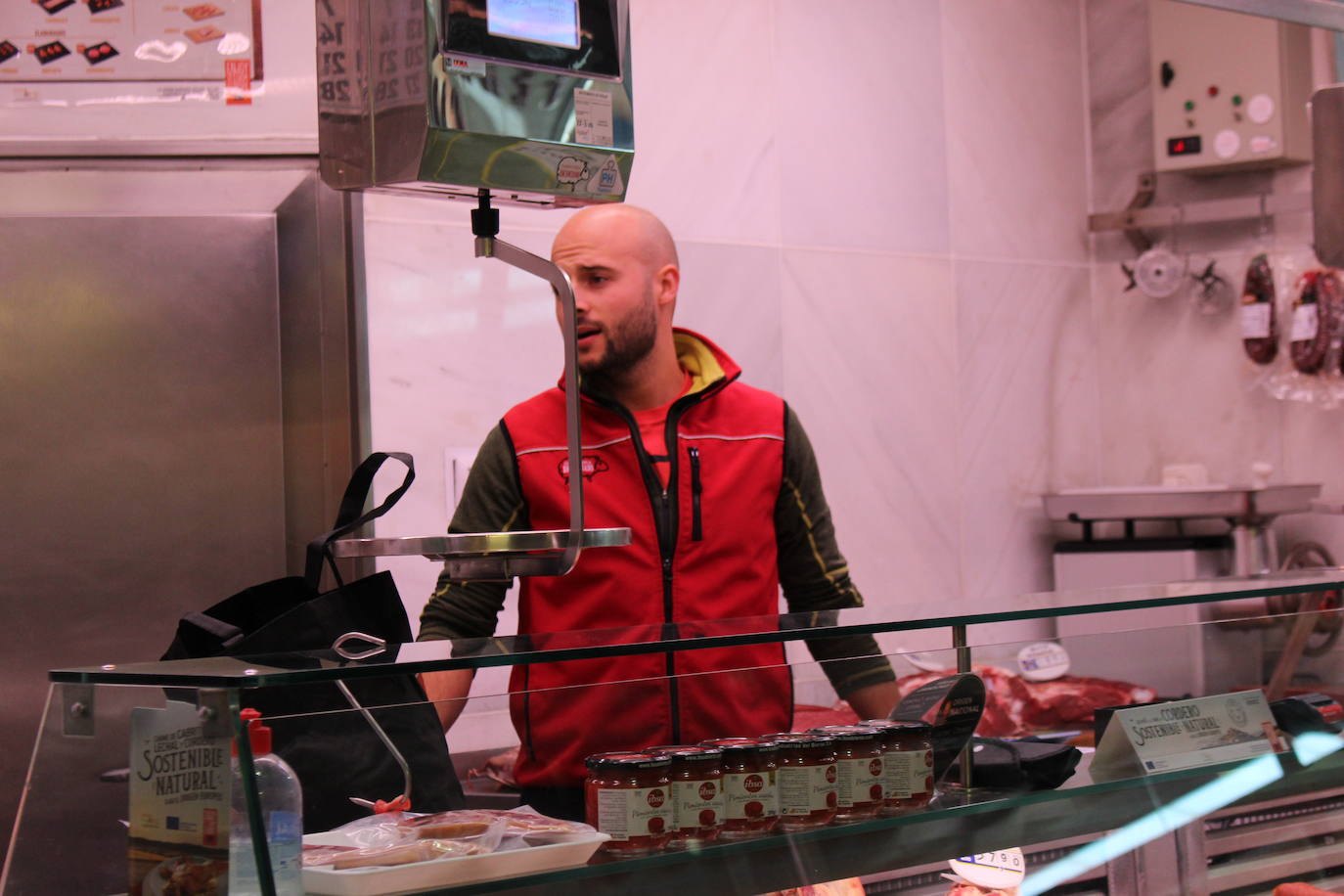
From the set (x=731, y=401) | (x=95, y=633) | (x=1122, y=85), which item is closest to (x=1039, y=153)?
(x=1122, y=85)

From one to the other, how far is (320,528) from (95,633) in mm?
554

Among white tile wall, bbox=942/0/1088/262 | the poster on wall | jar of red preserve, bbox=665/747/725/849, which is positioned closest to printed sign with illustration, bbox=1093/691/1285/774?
jar of red preserve, bbox=665/747/725/849

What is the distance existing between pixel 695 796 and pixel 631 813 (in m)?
0.07

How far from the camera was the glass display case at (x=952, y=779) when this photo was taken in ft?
4.25

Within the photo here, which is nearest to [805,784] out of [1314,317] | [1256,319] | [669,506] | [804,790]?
[804,790]

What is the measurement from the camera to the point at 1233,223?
519cm

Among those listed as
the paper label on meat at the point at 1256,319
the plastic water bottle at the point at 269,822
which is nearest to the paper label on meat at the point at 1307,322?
the paper label on meat at the point at 1256,319

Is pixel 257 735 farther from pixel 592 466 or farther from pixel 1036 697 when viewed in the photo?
pixel 592 466

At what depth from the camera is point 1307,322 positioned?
4.75 meters

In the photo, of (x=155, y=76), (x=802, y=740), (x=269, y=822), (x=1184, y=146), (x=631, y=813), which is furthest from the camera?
(x=1184, y=146)

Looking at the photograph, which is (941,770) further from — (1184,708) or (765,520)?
(765,520)

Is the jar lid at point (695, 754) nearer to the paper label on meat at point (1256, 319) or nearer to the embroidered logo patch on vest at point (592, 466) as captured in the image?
the embroidered logo patch on vest at point (592, 466)

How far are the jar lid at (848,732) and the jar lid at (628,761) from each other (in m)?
0.20

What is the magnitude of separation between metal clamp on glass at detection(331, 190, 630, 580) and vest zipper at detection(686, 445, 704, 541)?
39.5 inches
